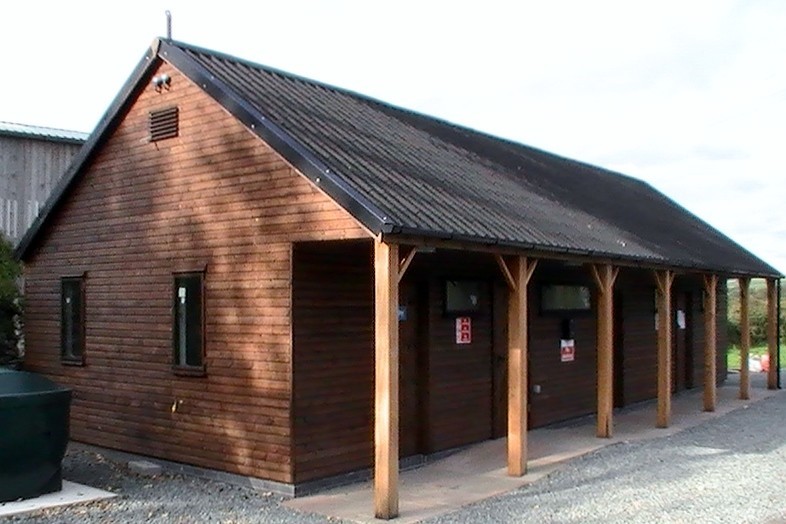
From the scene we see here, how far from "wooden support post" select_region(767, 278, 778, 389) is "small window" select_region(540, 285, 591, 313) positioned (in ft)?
22.3

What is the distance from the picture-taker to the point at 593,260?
11.7 metres

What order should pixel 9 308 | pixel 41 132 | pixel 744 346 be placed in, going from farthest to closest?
1. pixel 744 346
2. pixel 41 132
3. pixel 9 308

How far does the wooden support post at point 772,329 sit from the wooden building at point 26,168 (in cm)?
1484

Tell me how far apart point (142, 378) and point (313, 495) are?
3164 millimetres

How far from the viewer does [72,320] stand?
496 inches

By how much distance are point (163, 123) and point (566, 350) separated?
282 inches

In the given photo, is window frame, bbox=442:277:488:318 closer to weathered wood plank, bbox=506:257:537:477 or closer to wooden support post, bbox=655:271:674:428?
weathered wood plank, bbox=506:257:537:477

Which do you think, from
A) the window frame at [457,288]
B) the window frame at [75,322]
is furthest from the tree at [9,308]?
the window frame at [457,288]

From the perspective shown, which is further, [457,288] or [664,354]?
[664,354]

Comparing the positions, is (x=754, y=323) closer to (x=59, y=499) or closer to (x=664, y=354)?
(x=664, y=354)

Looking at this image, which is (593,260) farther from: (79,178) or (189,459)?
(79,178)

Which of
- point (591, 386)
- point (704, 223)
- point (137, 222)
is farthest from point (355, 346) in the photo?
point (704, 223)

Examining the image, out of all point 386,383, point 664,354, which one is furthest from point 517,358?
point 664,354

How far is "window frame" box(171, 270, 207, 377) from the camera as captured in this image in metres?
10.4
